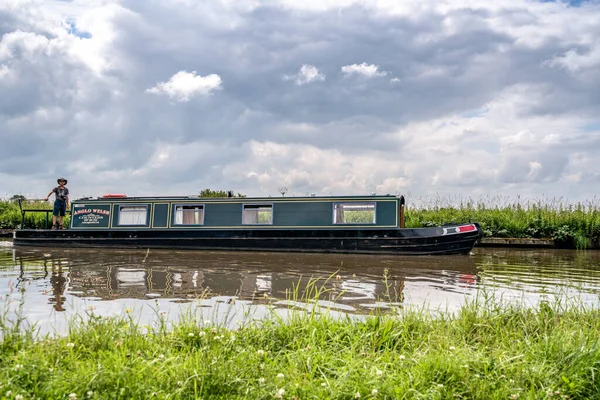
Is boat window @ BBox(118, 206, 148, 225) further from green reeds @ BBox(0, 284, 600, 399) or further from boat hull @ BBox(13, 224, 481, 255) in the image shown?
green reeds @ BBox(0, 284, 600, 399)

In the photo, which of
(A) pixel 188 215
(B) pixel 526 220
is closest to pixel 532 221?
(B) pixel 526 220

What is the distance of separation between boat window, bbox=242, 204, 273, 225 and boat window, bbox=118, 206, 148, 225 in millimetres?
3177

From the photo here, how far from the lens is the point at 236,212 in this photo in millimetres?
14789

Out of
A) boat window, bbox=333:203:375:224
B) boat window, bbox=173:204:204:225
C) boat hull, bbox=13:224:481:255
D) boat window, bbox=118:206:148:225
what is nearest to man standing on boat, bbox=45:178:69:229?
boat hull, bbox=13:224:481:255

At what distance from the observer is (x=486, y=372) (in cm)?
315

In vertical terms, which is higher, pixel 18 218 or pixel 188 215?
pixel 188 215

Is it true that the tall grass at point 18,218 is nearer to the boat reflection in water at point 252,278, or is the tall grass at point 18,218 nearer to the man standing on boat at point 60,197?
the man standing on boat at point 60,197

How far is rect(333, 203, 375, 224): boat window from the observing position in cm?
1395

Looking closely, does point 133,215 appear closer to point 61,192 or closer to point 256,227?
point 61,192

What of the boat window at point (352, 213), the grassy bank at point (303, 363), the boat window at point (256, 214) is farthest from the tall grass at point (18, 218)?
the grassy bank at point (303, 363)

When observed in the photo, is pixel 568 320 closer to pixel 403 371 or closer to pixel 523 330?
pixel 523 330

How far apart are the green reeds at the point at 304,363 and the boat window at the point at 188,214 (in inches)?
446

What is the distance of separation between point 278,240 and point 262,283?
6.25 meters

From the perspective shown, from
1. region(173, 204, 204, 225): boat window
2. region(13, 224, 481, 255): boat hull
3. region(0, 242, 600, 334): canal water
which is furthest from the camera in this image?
region(173, 204, 204, 225): boat window
